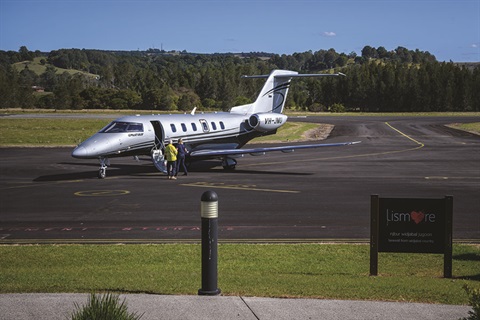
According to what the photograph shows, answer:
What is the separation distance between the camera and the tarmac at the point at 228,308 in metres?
8.64

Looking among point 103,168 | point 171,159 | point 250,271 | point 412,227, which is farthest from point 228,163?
point 412,227

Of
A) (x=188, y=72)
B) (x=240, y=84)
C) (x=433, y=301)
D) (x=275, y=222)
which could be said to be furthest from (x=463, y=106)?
(x=433, y=301)

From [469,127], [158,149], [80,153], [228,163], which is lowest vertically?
[469,127]

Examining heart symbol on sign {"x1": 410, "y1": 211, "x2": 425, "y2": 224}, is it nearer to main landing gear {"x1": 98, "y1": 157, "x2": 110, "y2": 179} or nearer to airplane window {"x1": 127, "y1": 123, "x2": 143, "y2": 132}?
airplane window {"x1": 127, "y1": 123, "x2": 143, "y2": 132}

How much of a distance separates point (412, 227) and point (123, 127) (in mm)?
20547

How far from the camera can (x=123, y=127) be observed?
3084cm

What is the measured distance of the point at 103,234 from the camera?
60.2 ft

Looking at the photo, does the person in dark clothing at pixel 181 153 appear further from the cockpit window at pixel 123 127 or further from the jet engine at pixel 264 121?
the jet engine at pixel 264 121

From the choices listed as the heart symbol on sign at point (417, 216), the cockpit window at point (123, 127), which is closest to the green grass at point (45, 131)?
the cockpit window at point (123, 127)

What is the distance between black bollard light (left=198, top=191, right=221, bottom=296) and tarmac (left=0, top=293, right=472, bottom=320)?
0.26 meters

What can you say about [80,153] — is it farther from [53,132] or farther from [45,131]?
[45,131]

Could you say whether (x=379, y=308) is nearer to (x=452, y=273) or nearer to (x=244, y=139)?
(x=452, y=273)

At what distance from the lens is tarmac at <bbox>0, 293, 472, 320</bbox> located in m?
8.64

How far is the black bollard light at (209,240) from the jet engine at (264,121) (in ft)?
86.0
